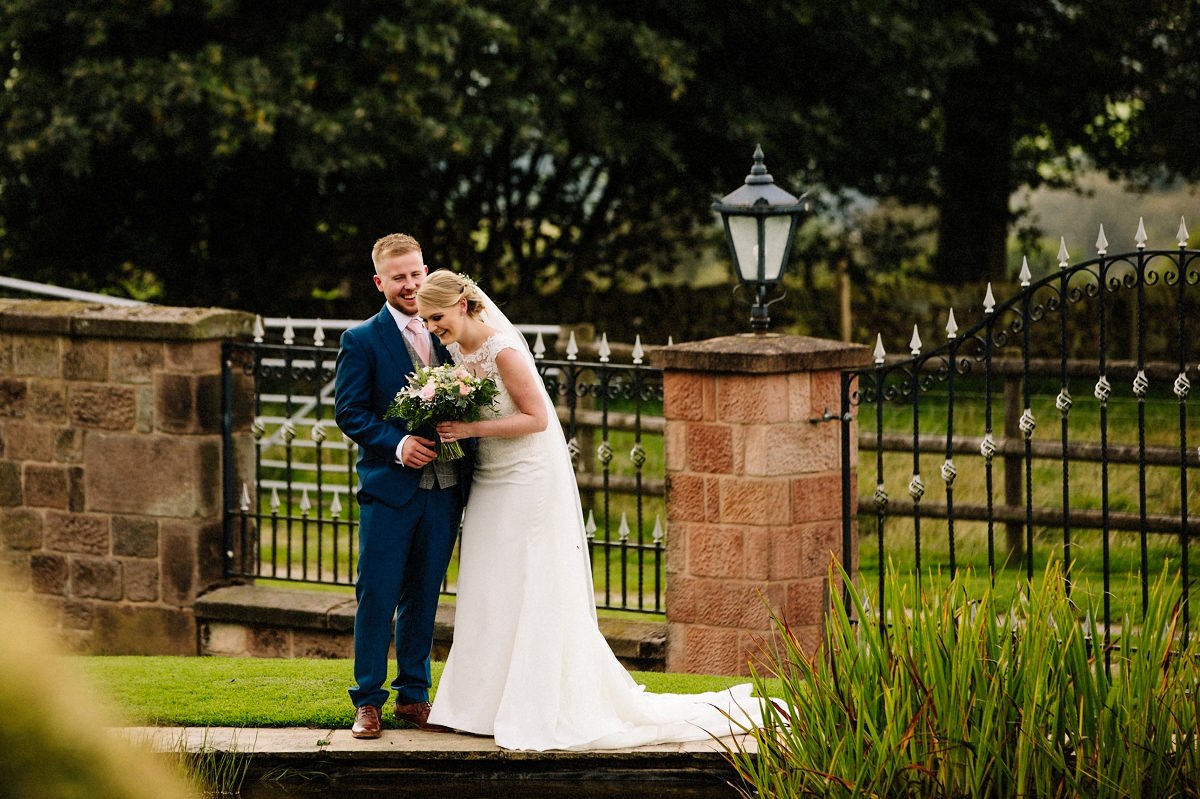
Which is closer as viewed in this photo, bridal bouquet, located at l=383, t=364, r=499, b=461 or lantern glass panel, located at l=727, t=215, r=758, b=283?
bridal bouquet, located at l=383, t=364, r=499, b=461

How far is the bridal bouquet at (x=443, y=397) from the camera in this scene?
4.99 metres

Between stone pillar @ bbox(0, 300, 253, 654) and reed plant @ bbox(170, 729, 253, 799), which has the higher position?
stone pillar @ bbox(0, 300, 253, 654)

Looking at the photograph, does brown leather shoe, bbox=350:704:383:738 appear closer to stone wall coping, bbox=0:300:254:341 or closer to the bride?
the bride

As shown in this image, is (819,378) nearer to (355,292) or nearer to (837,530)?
(837,530)

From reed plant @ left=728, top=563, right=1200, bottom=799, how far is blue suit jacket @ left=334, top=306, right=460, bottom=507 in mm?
1655

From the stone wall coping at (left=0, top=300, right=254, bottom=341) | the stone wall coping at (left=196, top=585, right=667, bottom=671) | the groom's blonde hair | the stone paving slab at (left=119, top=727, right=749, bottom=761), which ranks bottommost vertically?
the stone paving slab at (left=119, top=727, right=749, bottom=761)

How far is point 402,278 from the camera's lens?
5.29 metres

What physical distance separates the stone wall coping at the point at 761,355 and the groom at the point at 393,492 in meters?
1.53

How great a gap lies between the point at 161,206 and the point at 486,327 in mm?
12113

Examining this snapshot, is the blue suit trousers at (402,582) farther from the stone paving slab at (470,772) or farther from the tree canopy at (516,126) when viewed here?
the tree canopy at (516,126)

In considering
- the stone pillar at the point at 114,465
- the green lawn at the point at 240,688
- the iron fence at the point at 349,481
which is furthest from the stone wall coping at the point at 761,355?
the stone pillar at the point at 114,465

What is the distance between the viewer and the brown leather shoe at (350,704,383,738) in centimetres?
516

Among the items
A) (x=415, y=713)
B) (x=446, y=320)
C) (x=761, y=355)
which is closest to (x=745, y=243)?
(x=761, y=355)

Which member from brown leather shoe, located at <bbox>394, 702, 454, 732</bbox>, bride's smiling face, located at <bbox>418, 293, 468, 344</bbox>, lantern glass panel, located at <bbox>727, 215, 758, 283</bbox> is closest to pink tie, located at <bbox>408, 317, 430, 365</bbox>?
bride's smiling face, located at <bbox>418, 293, 468, 344</bbox>
